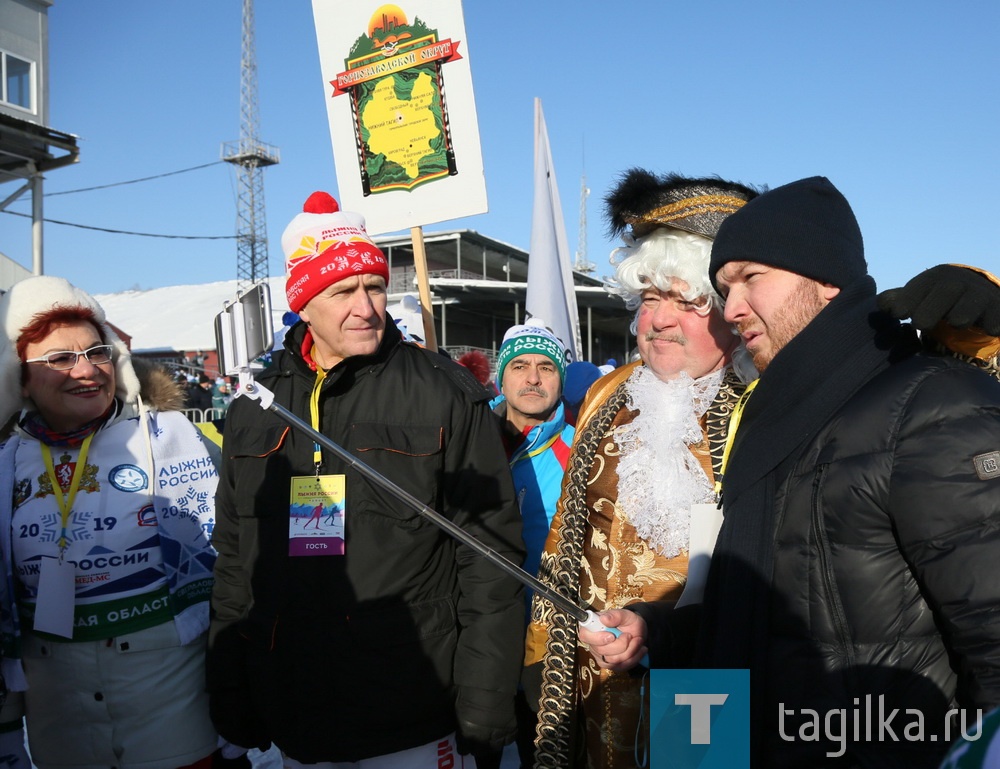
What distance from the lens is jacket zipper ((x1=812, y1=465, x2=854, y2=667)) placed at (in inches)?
50.5

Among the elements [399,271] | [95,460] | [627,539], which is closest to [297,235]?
[95,460]

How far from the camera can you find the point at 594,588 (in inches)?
81.7

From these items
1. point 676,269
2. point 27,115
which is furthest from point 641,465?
point 27,115

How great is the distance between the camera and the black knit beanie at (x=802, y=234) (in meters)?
1.49

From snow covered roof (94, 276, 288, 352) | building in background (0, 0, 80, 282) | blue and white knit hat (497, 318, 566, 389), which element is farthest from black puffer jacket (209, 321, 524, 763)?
snow covered roof (94, 276, 288, 352)

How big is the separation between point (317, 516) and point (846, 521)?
1.38 metres

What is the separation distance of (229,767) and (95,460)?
1.09 meters

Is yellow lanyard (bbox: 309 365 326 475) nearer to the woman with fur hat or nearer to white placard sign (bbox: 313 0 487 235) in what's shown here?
the woman with fur hat

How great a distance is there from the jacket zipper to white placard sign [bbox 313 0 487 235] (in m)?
2.25

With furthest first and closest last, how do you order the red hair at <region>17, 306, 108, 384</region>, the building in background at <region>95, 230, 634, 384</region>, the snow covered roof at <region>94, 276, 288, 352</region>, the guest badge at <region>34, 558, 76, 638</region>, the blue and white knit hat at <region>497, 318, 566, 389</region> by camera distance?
1. the snow covered roof at <region>94, 276, 288, 352</region>
2. the building in background at <region>95, 230, 634, 384</region>
3. the blue and white knit hat at <region>497, 318, 566, 389</region>
4. the red hair at <region>17, 306, 108, 384</region>
5. the guest badge at <region>34, 558, 76, 638</region>

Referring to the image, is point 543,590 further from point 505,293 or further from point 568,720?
point 505,293

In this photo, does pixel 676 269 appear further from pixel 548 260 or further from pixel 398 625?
pixel 548 260

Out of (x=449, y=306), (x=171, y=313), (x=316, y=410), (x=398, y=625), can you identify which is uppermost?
(x=171, y=313)

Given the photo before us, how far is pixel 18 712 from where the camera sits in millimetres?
2312
